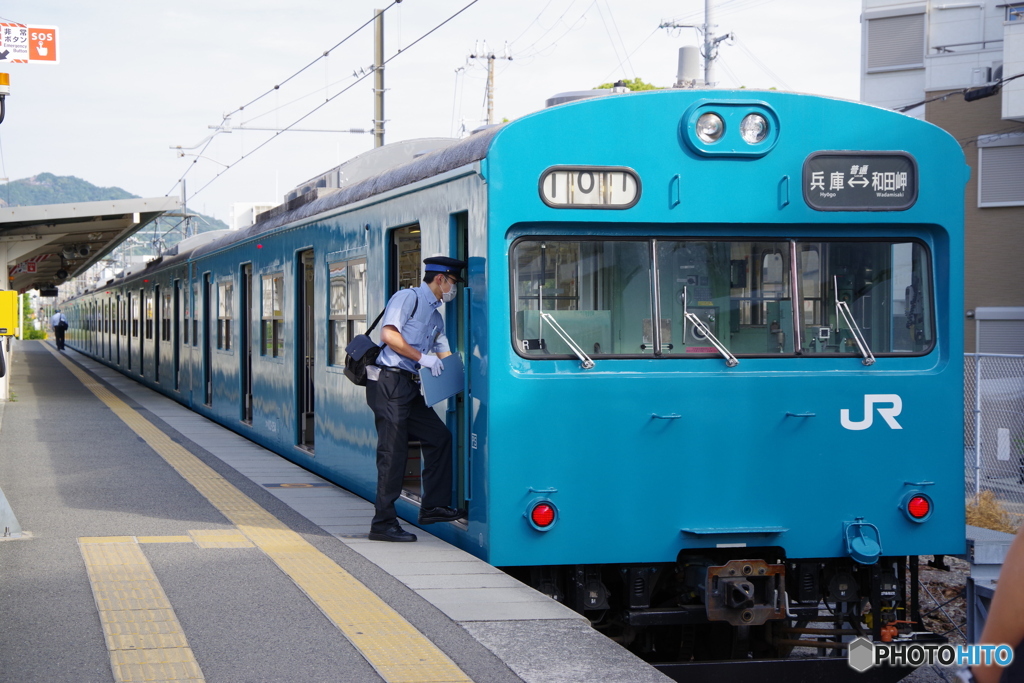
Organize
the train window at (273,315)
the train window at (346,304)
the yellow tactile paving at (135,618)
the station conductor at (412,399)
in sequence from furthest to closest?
1. the train window at (273,315)
2. the train window at (346,304)
3. the station conductor at (412,399)
4. the yellow tactile paving at (135,618)

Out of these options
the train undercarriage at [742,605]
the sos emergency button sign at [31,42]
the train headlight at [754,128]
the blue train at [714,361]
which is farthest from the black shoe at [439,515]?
the sos emergency button sign at [31,42]

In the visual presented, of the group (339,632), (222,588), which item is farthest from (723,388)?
(222,588)

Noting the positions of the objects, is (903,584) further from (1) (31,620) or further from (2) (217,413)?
(2) (217,413)

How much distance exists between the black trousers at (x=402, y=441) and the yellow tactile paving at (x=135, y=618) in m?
1.36

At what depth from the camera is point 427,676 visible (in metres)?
4.11

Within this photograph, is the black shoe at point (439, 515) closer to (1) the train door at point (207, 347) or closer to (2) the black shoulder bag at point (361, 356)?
(2) the black shoulder bag at point (361, 356)

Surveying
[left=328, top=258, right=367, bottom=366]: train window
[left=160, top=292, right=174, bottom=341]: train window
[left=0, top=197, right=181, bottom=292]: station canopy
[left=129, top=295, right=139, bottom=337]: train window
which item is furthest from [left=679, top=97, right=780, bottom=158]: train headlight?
[left=129, top=295, right=139, bottom=337]: train window

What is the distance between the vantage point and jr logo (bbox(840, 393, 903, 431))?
5582mm

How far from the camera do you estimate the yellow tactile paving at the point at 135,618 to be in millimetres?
4191

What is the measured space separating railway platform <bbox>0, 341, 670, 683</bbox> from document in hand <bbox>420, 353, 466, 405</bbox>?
85cm

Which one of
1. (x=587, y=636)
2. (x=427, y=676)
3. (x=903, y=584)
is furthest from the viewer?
(x=903, y=584)

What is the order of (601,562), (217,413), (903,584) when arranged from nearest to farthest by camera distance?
(601,562) < (903,584) < (217,413)

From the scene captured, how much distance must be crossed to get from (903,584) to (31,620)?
163 inches

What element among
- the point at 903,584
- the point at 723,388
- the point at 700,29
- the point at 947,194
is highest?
the point at 700,29
